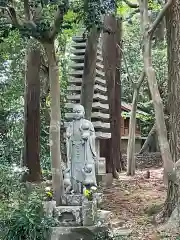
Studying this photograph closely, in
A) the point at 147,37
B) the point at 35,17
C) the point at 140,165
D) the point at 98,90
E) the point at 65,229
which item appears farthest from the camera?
the point at 140,165

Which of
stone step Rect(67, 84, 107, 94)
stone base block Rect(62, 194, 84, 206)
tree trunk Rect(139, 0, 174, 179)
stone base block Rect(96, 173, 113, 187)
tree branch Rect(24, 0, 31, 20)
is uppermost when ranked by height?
tree branch Rect(24, 0, 31, 20)

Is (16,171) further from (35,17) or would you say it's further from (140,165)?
(140,165)

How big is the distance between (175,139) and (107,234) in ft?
7.93

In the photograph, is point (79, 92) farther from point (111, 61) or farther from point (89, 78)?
point (111, 61)

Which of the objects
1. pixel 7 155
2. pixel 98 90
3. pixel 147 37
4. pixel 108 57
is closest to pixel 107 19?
pixel 108 57

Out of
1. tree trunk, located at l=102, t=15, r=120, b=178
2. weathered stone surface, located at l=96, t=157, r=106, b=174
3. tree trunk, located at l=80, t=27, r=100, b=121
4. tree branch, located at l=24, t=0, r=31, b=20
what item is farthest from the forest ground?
tree branch, located at l=24, t=0, r=31, b=20

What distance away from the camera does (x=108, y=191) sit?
11.8m

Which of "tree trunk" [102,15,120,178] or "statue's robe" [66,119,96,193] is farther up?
"tree trunk" [102,15,120,178]

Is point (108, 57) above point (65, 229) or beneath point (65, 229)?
above

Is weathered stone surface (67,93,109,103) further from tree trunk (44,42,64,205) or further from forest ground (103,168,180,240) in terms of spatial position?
tree trunk (44,42,64,205)

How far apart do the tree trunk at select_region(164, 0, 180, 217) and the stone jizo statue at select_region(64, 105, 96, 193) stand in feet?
5.17

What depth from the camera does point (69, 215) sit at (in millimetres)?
7957

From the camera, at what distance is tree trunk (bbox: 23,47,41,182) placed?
13.5 m

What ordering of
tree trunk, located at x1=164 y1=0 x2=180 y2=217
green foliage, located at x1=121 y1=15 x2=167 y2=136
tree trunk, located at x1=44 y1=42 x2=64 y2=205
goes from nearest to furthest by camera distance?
tree trunk, located at x1=44 y1=42 x2=64 y2=205, tree trunk, located at x1=164 y1=0 x2=180 y2=217, green foliage, located at x1=121 y1=15 x2=167 y2=136
